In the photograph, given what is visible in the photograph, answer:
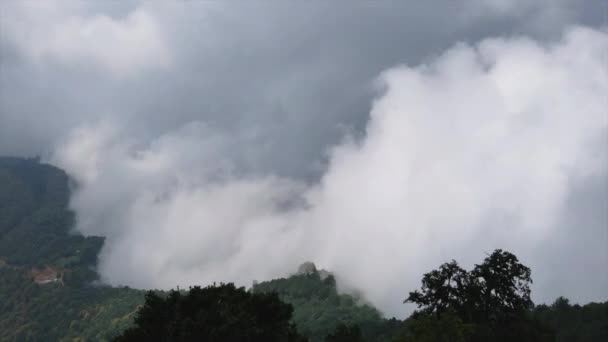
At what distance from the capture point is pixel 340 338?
9531 centimetres

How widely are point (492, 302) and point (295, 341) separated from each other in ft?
110

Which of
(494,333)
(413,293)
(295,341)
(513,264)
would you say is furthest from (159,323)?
(513,264)

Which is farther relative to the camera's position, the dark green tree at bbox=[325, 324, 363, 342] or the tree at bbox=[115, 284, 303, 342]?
the dark green tree at bbox=[325, 324, 363, 342]

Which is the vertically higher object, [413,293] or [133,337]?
[413,293]

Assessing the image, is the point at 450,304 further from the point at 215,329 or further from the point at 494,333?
the point at 215,329

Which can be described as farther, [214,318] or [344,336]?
[344,336]

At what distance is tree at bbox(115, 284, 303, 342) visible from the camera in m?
70.8

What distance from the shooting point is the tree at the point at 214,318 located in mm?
70812

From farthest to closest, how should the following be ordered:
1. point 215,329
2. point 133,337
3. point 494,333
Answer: point 494,333 < point 133,337 < point 215,329

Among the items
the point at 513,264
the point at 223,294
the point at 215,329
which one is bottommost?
the point at 215,329

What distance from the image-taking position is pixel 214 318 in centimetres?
7281

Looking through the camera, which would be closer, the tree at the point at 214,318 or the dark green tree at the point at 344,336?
the tree at the point at 214,318

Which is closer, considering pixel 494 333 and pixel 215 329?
pixel 215 329

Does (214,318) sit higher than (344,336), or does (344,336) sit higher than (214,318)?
(344,336)
